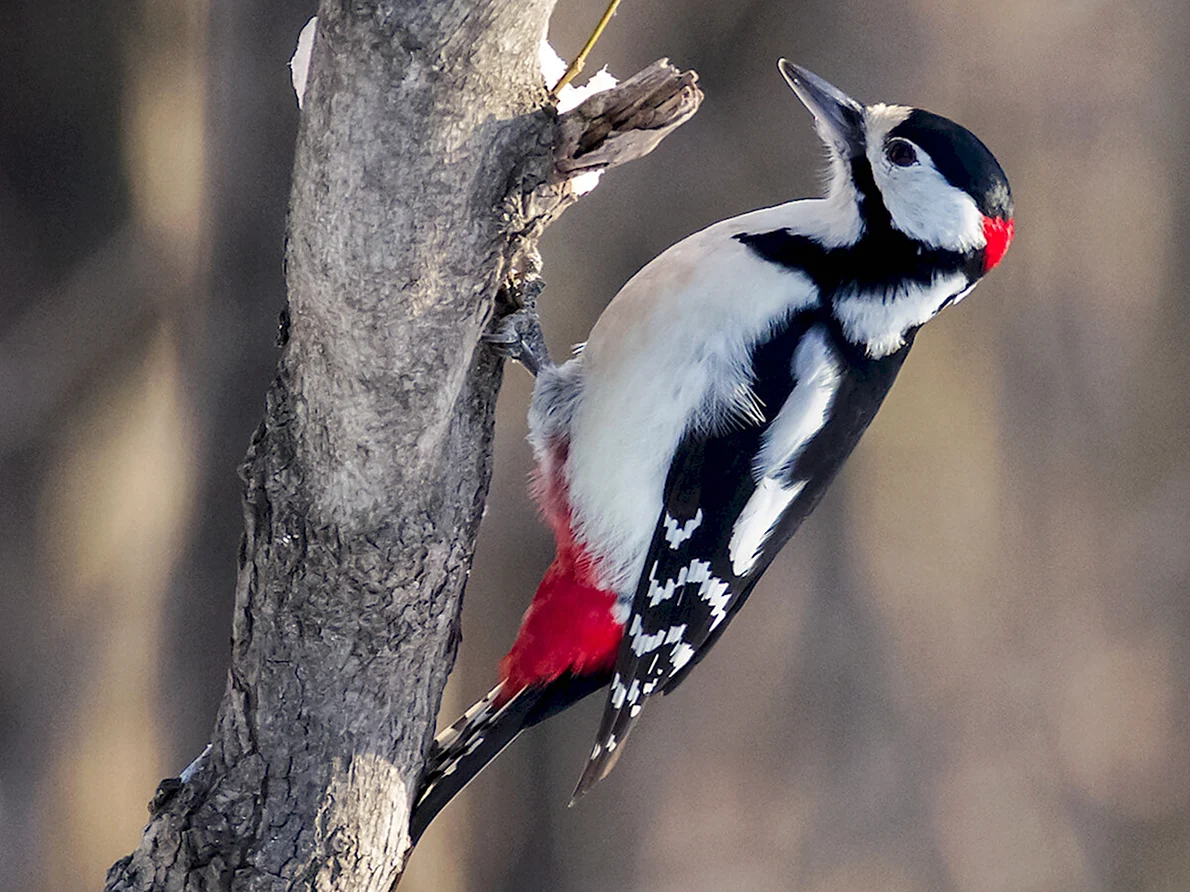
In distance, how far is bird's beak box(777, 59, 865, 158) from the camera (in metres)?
1.30

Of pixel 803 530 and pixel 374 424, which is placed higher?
pixel 374 424

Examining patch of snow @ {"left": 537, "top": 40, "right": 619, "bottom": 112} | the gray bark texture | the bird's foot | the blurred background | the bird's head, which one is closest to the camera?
the gray bark texture

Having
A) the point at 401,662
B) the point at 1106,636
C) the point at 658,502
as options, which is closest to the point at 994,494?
the point at 1106,636

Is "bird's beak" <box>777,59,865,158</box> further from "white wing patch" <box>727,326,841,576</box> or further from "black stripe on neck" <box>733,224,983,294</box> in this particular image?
"white wing patch" <box>727,326,841,576</box>

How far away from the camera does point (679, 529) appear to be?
1261 mm

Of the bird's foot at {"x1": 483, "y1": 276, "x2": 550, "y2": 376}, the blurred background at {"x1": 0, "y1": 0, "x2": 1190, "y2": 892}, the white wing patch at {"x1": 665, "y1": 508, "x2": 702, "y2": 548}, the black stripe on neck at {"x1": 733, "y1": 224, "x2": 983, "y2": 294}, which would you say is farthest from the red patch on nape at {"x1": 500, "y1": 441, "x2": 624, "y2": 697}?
the blurred background at {"x1": 0, "y1": 0, "x2": 1190, "y2": 892}

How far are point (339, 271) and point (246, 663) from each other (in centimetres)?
46

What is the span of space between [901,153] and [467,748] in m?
0.84

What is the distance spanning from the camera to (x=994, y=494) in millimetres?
2045

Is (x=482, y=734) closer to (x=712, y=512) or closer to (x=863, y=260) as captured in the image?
(x=712, y=512)

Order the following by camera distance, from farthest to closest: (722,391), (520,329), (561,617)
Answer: (561,617) < (722,391) < (520,329)

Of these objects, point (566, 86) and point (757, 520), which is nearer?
point (566, 86)


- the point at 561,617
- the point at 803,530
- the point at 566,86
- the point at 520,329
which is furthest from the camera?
the point at 803,530

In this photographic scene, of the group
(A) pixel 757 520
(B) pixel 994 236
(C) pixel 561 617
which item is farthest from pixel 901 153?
(C) pixel 561 617
